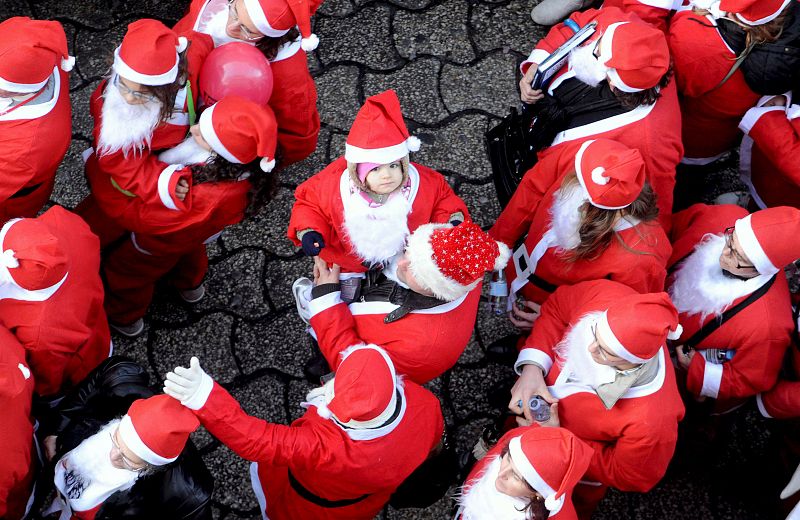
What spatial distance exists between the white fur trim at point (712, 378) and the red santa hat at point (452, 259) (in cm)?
97

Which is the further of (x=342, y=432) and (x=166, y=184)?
(x=166, y=184)

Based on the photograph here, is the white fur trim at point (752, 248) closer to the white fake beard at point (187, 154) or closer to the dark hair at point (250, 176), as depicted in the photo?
the dark hair at point (250, 176)

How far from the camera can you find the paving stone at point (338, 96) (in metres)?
4.02

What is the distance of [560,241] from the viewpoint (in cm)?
279

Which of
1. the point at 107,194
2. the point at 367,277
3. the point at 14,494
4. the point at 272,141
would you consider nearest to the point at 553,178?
the point at 367,277

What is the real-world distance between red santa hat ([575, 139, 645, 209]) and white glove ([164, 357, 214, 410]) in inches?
57.9

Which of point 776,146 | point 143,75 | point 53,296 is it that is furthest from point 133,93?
point 776,146

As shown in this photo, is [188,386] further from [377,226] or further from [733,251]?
[733,251]

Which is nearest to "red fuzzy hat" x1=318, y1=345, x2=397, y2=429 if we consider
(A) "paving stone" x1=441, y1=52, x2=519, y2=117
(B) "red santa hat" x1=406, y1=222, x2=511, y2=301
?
(B) "red santa hat" x1=406, y1=222, x2=511, y2=301

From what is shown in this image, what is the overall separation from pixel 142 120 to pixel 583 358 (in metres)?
1.77

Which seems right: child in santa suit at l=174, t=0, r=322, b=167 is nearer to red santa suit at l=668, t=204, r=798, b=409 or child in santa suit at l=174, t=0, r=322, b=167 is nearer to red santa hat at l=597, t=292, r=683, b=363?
red santa hat at l=597, t=292, r=683, b=363

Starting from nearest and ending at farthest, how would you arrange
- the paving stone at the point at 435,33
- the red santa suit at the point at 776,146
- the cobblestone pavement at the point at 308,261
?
the red santa suit at the point at 776,146, the cobblestone pavement at the point at 308,261, the paving stone at the point at 435,33

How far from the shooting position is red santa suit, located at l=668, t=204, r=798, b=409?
8.58ft

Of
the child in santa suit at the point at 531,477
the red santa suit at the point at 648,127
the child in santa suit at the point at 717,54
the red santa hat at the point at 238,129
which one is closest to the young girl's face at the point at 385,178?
the red santa hat at the point at 238,129
